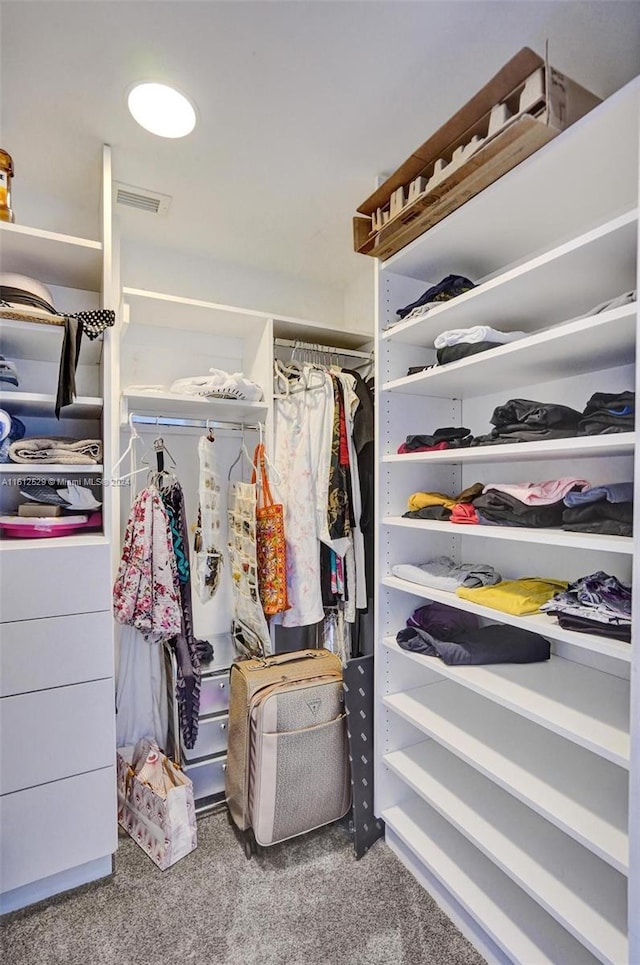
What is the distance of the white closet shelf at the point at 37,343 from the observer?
1.44 metres

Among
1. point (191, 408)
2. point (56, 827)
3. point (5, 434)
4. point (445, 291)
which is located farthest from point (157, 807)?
point (445, 291)

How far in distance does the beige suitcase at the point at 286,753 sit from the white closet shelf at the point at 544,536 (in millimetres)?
703

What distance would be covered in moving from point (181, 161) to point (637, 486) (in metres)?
1.64

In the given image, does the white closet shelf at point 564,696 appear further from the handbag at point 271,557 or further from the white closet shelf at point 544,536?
the handbag at point 271,557

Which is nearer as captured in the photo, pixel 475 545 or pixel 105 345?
pixel 105 345

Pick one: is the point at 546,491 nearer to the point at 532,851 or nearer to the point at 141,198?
the point at 532,851

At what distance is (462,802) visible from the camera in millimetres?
1377

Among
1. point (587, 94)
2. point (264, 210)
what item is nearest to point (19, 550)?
point (264, 210)

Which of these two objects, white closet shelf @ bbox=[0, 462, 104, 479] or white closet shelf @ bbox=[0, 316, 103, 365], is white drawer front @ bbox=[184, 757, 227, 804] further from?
white closet shelf @ bbox=[0, 316, 103, 365]

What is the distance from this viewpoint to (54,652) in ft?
4.58

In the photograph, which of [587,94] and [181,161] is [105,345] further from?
[587,94]

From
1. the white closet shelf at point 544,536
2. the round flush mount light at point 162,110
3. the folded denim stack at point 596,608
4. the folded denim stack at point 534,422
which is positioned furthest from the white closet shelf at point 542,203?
the folded denim stack at point 596,608

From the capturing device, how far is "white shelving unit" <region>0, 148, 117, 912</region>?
1.35 metres

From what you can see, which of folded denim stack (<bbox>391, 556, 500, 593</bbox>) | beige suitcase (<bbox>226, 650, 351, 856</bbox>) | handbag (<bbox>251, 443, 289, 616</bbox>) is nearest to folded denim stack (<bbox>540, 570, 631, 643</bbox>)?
folded denim stack (<bbox>391, 556, 500, 593</bbox>)
